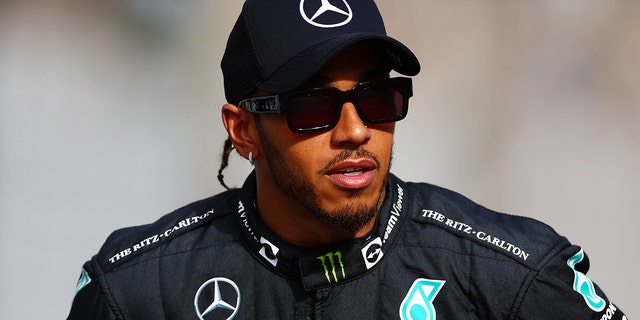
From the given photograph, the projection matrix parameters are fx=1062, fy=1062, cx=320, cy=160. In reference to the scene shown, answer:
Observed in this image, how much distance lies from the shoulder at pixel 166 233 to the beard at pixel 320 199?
353 mm

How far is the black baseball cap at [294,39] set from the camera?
271 cm

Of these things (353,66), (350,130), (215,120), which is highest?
(215,120)

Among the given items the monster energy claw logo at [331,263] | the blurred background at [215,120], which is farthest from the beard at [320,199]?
the blurred background at [215,120]

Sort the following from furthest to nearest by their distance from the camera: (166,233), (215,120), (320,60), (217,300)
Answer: (215,120), (166,233), (217,300), (320,60)

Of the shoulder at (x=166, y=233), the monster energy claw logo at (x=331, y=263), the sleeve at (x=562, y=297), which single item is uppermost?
the shoulder at (x=166, y=233)

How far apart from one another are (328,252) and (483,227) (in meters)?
0.45

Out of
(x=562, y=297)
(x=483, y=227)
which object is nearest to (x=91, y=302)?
(x=483, y=227)

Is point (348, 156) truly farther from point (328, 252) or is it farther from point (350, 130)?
point (328, 252)

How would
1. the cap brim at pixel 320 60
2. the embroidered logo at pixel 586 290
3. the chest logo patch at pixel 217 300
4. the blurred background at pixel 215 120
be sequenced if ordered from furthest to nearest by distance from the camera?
the blurred background at pixel 215 120 < the chest logo patch at pixel 217 300 < the embroidered logo at pixel 586 290 < the cap brim at pixel 320 60

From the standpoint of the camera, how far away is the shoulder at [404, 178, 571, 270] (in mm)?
2836

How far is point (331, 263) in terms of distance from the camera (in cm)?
286

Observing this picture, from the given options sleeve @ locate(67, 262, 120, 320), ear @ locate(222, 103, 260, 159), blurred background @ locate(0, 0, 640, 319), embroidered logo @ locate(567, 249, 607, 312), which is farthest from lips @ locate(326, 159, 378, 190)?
blurred background @ locate(0, 0, 640, 319)

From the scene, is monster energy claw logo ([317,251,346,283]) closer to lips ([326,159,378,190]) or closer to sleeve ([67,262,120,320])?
lips ([326,159,378,190])

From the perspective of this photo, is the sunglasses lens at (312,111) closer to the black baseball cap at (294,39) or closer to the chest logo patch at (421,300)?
the black baseball cap at (294,39)
